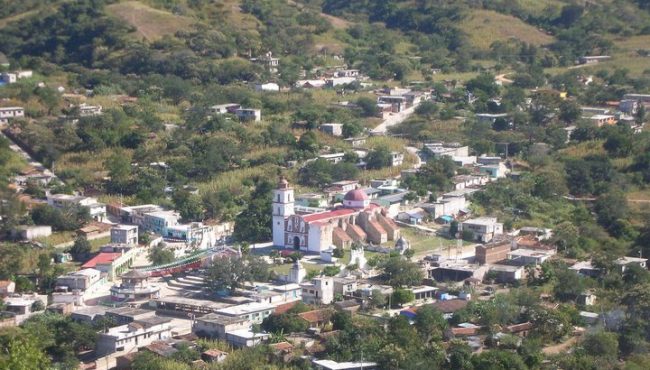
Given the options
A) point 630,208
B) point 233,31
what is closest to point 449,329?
point 630,208

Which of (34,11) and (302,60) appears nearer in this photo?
(302,60)

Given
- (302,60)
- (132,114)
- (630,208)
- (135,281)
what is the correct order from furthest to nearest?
1. (302,60)
2. (132,114)
3. (630,208)
4. (135,281)

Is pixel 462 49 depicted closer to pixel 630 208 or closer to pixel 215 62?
pixel 215 62

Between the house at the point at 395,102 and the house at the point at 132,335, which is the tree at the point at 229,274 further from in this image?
the house at the point at 395,102

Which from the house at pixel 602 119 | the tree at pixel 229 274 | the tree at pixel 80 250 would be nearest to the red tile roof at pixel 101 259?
the tree at pixel 80 250

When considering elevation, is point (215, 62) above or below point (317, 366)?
above

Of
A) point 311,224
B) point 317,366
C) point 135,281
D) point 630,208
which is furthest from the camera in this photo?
point 630,208
